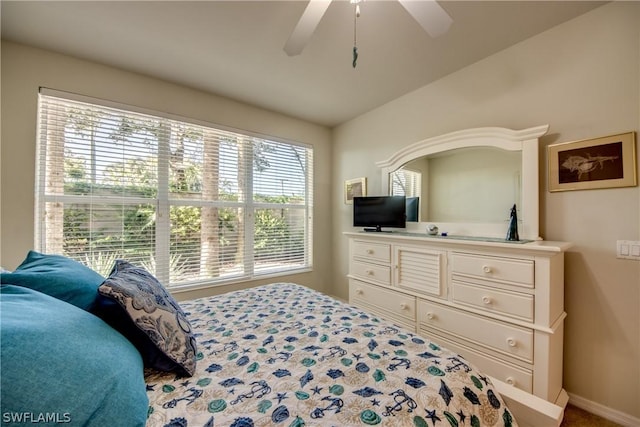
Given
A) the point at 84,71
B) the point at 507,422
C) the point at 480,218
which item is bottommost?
the point at 507,422

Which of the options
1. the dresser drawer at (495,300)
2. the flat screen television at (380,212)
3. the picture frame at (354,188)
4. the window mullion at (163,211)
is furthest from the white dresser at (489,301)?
the window mullion at (163,211)

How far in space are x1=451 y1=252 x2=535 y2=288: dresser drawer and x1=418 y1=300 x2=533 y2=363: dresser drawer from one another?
29cm

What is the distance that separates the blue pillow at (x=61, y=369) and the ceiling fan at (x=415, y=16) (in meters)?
1.55

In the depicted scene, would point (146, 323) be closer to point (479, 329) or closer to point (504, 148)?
point (479, 329)

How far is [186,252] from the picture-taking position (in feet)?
8.82

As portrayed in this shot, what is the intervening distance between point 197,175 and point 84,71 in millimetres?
1205

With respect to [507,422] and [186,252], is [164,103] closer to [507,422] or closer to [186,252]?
[186,252]

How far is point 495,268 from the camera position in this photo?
5.59 ft

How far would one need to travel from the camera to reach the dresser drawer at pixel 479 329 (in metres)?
1.59

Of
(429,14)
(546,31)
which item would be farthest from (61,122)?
(546,31)

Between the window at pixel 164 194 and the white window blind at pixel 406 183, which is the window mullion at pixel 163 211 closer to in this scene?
the window at pixel 164 194

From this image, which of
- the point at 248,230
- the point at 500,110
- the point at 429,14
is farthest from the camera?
the point at 248,230

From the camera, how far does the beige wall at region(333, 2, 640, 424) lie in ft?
5.11

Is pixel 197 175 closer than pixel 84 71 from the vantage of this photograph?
No
